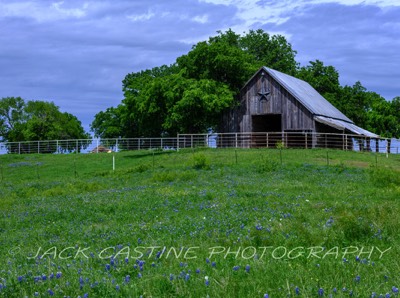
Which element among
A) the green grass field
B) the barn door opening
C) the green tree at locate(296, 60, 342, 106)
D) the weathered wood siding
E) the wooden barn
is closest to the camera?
the green grass field

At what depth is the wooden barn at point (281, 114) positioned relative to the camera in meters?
48.7

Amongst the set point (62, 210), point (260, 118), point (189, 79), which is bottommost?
point (62, 210)

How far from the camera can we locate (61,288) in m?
5.72

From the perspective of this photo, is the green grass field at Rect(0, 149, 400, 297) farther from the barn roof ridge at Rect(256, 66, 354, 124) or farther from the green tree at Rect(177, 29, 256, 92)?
the green tree at Rect(177, 29, 256, 92)

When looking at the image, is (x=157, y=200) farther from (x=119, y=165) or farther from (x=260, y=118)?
(x=260, y=118)

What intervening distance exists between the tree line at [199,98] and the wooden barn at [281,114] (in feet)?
5.72

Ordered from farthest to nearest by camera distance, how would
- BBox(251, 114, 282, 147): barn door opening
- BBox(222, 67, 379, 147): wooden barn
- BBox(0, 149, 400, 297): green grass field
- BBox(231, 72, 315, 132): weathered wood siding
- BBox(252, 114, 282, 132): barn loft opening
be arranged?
BBox(252, 114, 282, 132): barn loft opening → BBox(251, 114, 282, 147): barn door opening → BBox(231, 72, 315, 132): weathered wood siding → BBox(222, 67, 379, 147): wooden barn → BBox(0, 149, 400, 297): green grass field

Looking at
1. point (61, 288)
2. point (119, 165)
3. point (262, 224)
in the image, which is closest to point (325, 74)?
point (119, 165)

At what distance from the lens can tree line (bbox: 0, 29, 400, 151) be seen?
50.4 m

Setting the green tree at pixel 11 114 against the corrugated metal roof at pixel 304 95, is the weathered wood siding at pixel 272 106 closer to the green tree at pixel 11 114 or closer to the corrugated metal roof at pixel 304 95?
the corrugated metal roof at pixel 304 95

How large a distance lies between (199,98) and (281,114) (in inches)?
328

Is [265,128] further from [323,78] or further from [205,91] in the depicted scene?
[323,78]

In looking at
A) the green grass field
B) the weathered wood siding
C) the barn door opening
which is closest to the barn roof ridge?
the weathered wood siding

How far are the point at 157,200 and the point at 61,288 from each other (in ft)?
30.9
